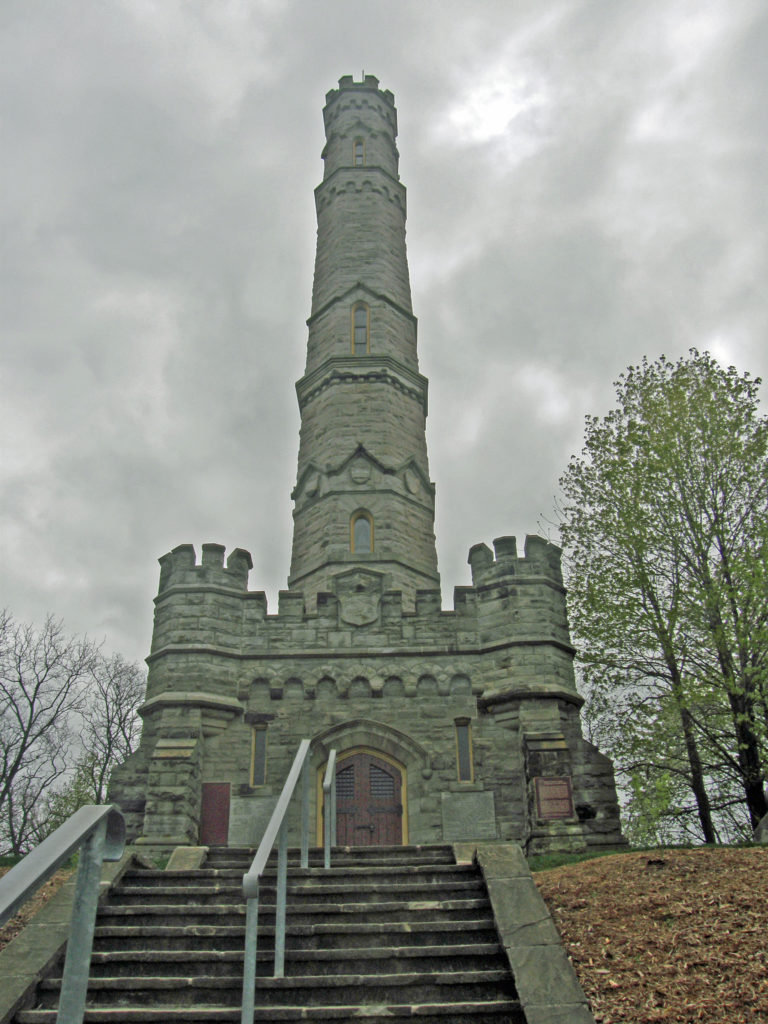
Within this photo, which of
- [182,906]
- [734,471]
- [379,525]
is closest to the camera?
[182,906]

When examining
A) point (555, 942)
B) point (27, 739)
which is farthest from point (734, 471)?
point (27, 739)

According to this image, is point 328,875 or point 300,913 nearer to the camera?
point 300,913

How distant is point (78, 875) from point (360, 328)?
1889 centimetres

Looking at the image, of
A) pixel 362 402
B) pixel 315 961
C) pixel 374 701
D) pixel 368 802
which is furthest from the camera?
pixel 362 402

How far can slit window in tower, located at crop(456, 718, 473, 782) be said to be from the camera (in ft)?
46.9

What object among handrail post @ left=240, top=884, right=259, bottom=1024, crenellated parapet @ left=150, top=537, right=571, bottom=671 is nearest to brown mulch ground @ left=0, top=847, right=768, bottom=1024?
handrail post @ left=240, top=884, right=259, bottom=1024

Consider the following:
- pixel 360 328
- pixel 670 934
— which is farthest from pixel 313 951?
pixel 360 328

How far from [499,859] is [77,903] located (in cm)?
533

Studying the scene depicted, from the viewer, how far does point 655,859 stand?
9586 mm

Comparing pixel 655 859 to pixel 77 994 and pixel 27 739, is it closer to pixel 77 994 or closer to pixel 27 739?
pixel 77 994

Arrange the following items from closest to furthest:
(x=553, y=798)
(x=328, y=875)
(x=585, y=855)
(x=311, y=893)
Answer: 1. (x=311, y=893)
2. (x=328, y=875)
3. (x=585, y=855)
4. (x=553, y=798)

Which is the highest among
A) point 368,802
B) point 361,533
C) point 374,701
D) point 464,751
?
point 361,533

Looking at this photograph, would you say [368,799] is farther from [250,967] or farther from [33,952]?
[250,967]

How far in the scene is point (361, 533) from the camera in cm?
1844
